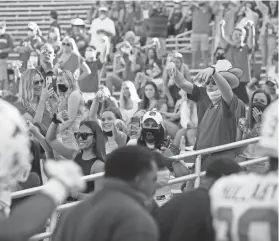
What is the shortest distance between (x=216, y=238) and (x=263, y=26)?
14.0m

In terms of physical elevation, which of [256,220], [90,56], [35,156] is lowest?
[90,56]

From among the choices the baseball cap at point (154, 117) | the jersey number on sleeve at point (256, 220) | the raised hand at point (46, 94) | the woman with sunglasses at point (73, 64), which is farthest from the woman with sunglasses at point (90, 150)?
the woman with sunglasses at point (73, 64)

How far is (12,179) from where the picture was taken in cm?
556

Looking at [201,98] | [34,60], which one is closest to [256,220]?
[201,98]

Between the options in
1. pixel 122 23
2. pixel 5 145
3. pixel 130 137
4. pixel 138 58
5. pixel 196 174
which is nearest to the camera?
pixel 5 145

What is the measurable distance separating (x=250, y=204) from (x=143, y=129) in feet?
15.7

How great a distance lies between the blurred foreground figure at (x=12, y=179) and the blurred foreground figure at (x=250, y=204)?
72 centimetres

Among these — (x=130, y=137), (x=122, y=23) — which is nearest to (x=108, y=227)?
(x=130, y=137)

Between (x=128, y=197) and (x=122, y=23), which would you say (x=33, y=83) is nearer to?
(x=128, y=197)

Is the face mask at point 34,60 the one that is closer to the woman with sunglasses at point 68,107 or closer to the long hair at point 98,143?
the woman with sunglasses at point 68,107

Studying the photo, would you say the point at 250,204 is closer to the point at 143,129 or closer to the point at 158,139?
the point at 158,139

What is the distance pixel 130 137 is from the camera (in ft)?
36.9

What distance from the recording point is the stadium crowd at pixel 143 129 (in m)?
5.32

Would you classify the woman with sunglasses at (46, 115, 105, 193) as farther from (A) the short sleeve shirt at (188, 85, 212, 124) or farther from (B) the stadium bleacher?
(B) the stadium bleacher
